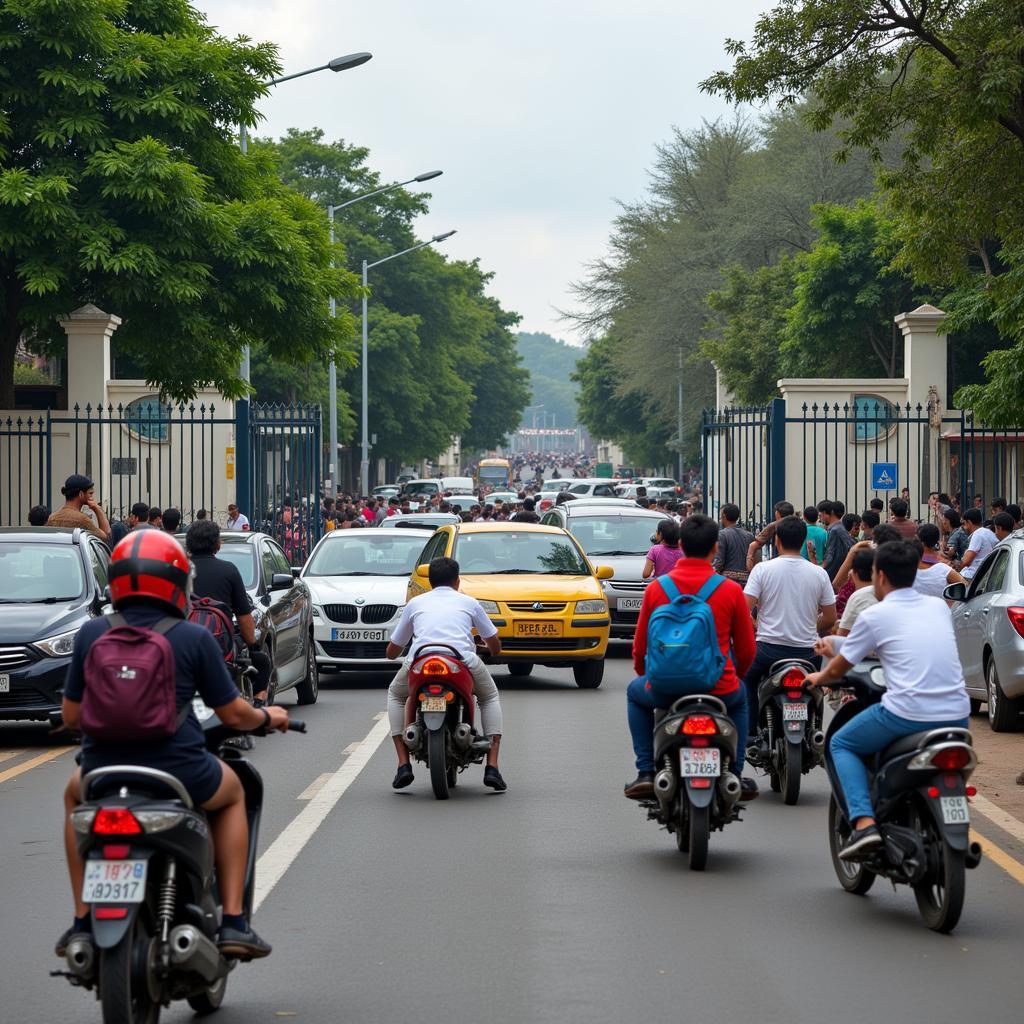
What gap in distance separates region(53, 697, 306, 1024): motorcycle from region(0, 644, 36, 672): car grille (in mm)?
8420

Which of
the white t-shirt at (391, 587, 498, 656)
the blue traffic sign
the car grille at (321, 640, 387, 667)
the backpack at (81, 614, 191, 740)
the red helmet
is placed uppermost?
the blue traffic sign

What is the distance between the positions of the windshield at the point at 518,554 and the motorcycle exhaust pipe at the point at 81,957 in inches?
558

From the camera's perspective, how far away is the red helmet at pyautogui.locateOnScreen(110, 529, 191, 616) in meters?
5.64

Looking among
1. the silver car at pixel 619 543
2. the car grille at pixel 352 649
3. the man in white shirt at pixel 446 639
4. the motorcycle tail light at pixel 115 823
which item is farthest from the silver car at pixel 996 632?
the motorcycle tail light at pixel 115 823

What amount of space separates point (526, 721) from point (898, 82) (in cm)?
918

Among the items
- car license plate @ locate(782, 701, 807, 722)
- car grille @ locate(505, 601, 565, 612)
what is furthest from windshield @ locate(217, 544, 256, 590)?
car license plate @ locate(782, 701, 807, 722)

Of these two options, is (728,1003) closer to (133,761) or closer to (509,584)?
(133,761)

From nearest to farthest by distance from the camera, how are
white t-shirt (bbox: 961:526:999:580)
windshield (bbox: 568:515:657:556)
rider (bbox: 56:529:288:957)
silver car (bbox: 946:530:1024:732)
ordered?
rider (bbox: 56:529:288:957) < silver car (bbox: 946:530:1024:732) < white t-shirt (bbox: 961:526:999:580) < windshield (bbox: 568:515:657:556)

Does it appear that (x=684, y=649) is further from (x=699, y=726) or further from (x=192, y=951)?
(x=192, y=951)

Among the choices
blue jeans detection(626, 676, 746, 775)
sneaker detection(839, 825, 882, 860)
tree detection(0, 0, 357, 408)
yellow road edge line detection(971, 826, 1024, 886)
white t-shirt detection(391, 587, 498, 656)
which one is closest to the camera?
sneaker detection(839, 825, 882, 860)

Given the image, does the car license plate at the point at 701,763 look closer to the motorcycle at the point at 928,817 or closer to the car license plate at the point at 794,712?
the motorcycle at the point at 928,817

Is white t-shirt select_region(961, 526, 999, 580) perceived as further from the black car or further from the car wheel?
the black car

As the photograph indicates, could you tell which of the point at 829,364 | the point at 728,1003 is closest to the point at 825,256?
the point at 829,364

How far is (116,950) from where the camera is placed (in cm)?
515
